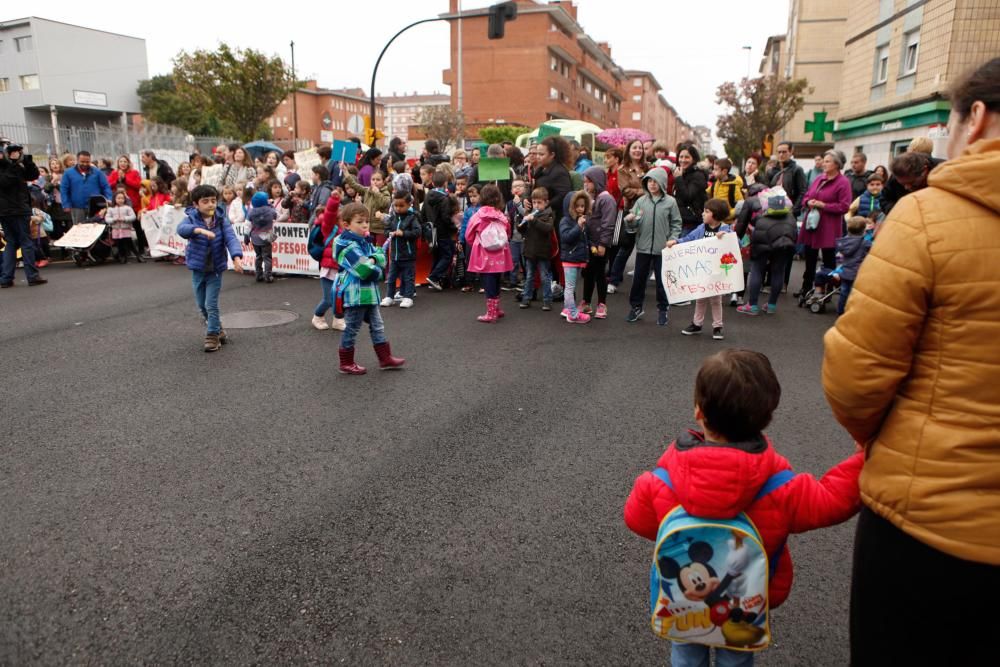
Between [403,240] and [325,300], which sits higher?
[403,240]

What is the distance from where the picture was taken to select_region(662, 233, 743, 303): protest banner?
799 cm

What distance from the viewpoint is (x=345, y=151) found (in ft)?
42.2

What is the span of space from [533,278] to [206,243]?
14.5 feet

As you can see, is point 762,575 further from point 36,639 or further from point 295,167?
point 295,167

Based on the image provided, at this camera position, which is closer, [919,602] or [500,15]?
[919,602]

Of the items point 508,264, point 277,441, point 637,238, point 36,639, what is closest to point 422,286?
point 508,264

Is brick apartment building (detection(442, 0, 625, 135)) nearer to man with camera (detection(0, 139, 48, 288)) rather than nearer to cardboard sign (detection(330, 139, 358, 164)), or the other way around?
cardboard sign (detection(330, 139, 358, 164))

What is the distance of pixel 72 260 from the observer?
14781mm

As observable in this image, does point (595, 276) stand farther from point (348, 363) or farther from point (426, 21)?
point (426, 21)

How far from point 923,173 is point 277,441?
19.1 feet

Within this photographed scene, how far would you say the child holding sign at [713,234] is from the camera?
323 inches

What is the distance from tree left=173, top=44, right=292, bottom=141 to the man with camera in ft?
109

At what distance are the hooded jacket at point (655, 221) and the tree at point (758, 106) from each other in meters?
31.4

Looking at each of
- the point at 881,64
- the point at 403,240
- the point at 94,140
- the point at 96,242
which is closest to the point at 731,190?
the point at 403,240
